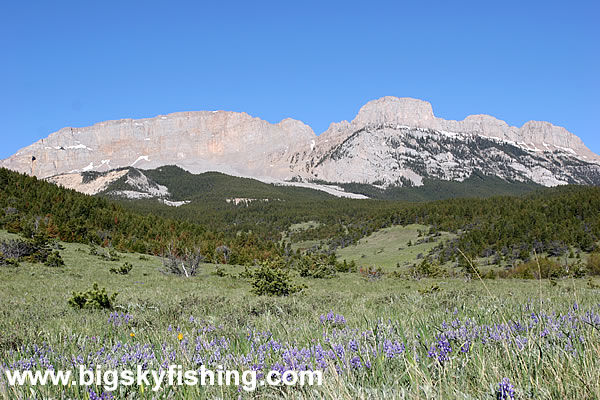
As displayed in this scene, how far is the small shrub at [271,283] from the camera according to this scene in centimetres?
1853

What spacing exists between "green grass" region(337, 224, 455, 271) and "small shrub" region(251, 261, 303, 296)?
143 feet

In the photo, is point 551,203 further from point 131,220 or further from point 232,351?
point 232,351

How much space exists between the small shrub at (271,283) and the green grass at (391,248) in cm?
4364

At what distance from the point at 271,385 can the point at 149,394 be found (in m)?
0.79

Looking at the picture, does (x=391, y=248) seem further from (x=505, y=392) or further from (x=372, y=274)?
(x=505, y=392)

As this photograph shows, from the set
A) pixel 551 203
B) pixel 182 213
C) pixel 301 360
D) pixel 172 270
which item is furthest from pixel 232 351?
pixel 182 213

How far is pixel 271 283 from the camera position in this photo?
1862 cm

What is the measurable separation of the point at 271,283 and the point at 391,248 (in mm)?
64657

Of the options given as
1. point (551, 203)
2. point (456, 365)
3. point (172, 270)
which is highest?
point (551, 203)

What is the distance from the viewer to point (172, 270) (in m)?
30.9

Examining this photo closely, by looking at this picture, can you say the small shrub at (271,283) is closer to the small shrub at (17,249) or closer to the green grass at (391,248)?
the small shrub at (17,249)

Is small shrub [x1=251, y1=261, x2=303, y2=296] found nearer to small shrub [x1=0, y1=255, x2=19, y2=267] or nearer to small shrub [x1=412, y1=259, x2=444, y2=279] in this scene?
small shrub [x1=0, y1=255, x2=19, y2=267]

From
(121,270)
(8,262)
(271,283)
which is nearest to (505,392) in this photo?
(271,283)

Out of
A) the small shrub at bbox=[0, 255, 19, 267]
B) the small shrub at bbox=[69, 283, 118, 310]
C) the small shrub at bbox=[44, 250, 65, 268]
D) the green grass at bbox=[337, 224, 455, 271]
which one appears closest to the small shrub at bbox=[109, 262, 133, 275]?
the small shrub at bbox=[44, 250, 65, 268]
